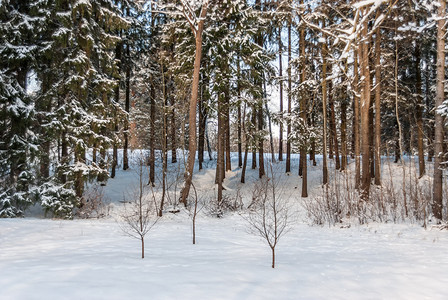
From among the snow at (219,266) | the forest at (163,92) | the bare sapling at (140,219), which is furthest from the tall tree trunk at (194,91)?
the snow at (219,266)

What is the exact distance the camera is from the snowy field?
3.25 metres

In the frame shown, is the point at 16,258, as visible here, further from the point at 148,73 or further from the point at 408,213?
the point at 148,73

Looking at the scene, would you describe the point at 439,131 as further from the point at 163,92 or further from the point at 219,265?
the point at 163,92

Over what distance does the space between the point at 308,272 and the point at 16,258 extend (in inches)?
185

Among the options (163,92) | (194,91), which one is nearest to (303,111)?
(194,91)

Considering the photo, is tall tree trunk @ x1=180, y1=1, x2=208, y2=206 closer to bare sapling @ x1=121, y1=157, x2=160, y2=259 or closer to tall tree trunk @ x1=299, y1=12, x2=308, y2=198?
bare sapling @ x1=121, y1=157, x2=160, y2=259

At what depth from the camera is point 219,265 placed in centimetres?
428

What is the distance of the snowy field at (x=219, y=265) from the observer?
10.6ft

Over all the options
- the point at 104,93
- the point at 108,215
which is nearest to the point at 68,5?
the point at 104,93

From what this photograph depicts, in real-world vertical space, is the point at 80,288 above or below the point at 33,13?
below

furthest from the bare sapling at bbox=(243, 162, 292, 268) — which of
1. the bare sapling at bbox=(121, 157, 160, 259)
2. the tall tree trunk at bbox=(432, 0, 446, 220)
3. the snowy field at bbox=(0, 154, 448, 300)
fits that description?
the tall tree trunk at bbox=(432, 0, 446, 220)

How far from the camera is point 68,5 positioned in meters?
10.5

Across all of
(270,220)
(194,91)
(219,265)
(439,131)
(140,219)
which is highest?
(194,91)

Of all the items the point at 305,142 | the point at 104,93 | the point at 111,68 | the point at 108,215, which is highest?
the point at 111,68
